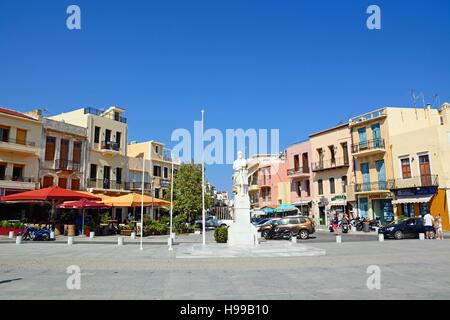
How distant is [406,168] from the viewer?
3566 cm

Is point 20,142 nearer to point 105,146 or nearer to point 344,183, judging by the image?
point 105,146

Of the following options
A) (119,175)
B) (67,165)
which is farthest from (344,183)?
(67,165)

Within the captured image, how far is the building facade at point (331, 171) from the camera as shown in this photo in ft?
139

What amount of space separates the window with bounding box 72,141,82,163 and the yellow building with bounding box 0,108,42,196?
3897 millimetres

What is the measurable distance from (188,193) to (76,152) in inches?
473

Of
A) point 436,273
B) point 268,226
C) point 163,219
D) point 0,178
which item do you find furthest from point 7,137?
point 436,273

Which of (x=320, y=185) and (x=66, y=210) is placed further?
(x=320, y=185)

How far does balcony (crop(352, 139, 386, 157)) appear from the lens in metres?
37.8

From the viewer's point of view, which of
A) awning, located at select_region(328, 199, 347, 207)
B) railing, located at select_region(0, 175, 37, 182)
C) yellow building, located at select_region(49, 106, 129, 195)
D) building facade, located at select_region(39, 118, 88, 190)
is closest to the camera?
railing, located at select_region(0, 175, 37, 182)

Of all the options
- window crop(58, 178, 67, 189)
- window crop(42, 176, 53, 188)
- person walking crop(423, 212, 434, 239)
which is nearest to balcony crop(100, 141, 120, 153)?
window crop(58, 178, 67, 189)

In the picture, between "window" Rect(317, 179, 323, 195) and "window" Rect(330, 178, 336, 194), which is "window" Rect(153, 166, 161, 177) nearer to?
"window" Rect(317, 179, 323, 195)

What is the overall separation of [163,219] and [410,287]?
2896 centimetres

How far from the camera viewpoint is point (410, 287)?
26.4 feet

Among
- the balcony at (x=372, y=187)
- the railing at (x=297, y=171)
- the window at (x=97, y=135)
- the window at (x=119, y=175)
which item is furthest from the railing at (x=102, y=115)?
the balcony at (x=372, y=187)
